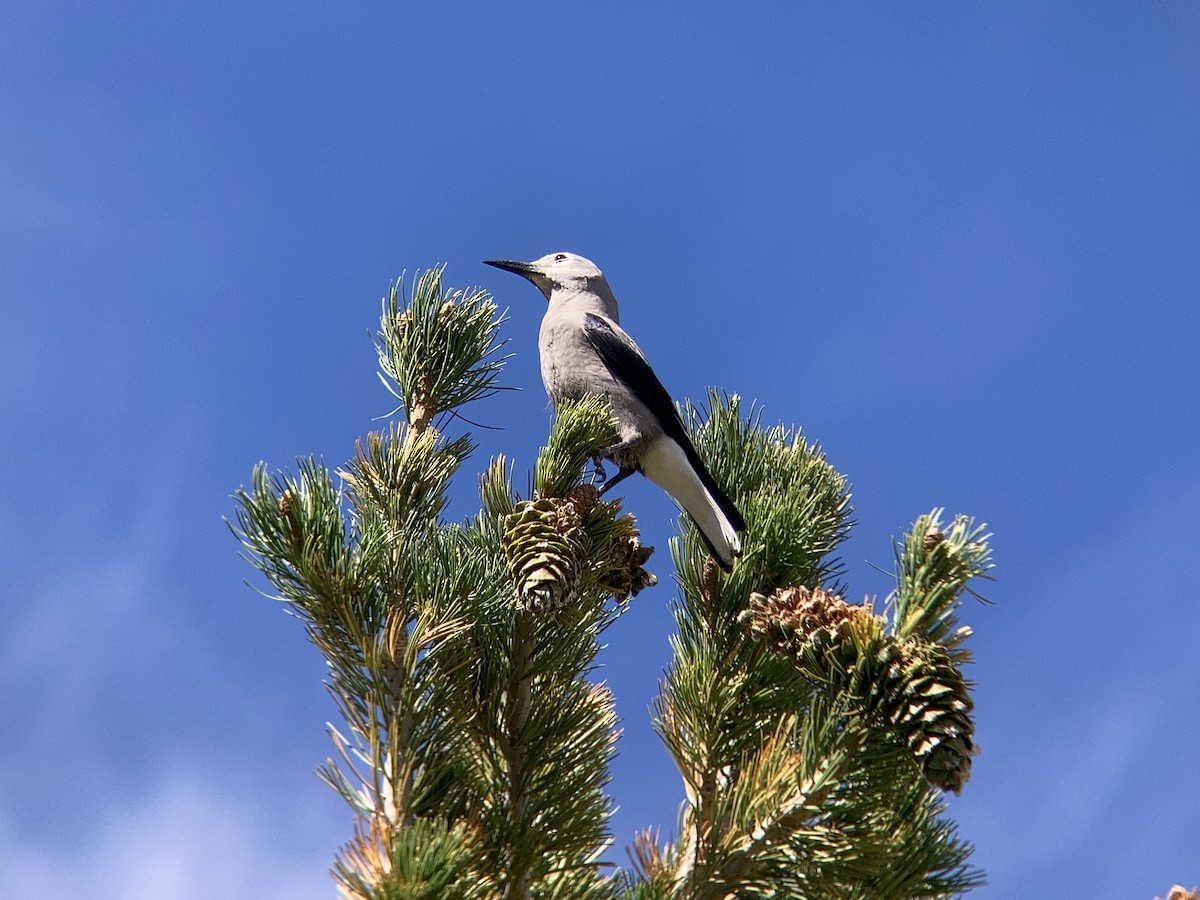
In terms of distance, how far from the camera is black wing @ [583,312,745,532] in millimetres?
3965

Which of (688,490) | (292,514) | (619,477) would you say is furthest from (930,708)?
(619,477)

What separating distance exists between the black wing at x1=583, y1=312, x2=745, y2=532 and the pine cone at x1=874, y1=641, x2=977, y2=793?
2082mm

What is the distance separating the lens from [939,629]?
5.84 feet

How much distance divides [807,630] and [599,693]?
58 cm

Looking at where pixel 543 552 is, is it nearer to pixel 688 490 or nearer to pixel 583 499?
pixel 583 499

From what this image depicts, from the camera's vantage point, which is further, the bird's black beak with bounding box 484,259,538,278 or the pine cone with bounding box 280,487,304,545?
the bird's black beak with bounding box 484,259,538,278

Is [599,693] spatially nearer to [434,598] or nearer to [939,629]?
[434,598]

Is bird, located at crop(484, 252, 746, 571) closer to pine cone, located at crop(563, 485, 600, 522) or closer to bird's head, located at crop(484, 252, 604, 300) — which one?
bird's head, located at crop(484, 252, 604, 300)

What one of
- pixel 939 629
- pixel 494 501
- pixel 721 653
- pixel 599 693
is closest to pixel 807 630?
pixel 939 629

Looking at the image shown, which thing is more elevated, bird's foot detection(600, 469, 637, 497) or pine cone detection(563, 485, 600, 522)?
bird's foot detection(600, 469, 637, 497)

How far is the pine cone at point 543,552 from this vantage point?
1965 millimetres

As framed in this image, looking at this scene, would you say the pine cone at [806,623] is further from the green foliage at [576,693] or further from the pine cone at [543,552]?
the pine cone at [543,552]

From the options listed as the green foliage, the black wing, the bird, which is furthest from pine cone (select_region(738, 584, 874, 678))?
the black wing

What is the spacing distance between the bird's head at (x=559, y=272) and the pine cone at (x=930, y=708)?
362 centimetres
